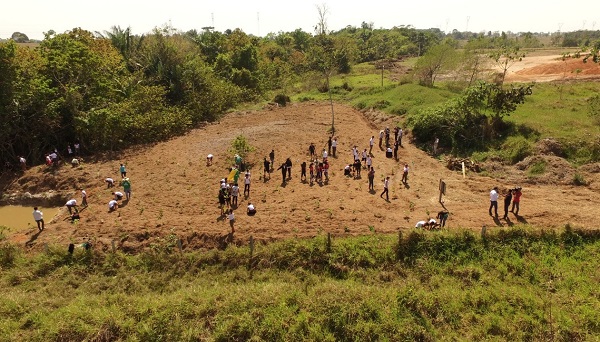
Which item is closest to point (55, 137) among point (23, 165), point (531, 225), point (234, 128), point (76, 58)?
point (23, 165)

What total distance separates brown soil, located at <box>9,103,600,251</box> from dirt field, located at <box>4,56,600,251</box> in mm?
44

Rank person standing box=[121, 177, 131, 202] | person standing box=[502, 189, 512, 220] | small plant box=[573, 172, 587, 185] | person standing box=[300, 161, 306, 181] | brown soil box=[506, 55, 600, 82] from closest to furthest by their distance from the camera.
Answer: person standing box=[502, 189, 512, 220] → person standing box=[121, 177, 131, 202] → small plant box=[573, 172, 587, 185] → person standing box=[300, 161, 306, 181] → brown soil box=[506, 55, 600, 82]

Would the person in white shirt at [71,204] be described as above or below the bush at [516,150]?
below

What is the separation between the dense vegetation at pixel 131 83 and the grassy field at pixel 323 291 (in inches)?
458

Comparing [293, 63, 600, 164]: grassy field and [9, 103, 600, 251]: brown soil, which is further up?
[293, 63, 600, 164]: grassy field

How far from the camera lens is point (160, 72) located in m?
32.7

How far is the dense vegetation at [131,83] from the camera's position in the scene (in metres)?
23.8

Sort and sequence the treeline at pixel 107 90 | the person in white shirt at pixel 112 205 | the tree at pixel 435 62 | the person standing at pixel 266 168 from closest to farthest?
the person in white shirt at pixel 112 205
the person standing at pixel 266 168
the treeline at pixel 107 90
the tree at pixel 435 62

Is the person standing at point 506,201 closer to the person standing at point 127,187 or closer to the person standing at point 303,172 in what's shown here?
the person standing at point 303,172

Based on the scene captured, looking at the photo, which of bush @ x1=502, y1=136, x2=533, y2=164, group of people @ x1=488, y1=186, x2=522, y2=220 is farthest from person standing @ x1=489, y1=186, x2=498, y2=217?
bush @ x1=502, y1=136, x2=533, y2=164

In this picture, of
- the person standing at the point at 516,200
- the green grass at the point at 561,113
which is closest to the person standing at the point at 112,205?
the person standing at the point at 516,200

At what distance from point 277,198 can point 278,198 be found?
0.05m

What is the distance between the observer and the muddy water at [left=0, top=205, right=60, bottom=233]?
18.2m

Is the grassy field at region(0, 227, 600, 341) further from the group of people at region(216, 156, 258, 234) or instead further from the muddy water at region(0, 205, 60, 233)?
the muddy water at region(0, 205, 60, 233)
